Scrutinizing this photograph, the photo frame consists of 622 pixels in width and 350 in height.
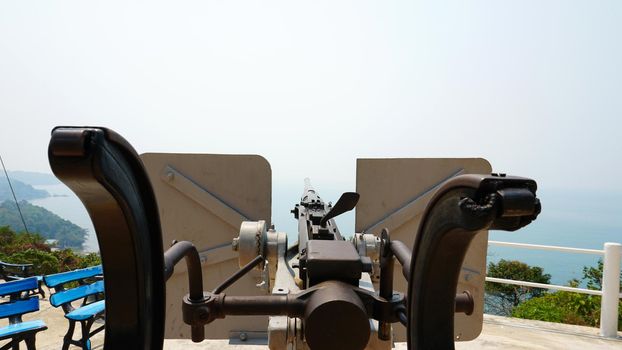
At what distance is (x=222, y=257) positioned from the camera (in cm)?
351

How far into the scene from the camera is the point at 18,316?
4.11 m

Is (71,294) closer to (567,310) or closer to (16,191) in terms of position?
(567,310)

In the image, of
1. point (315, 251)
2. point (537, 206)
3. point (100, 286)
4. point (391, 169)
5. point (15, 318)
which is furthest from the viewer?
point (100, 286)

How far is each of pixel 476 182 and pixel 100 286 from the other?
554 cm

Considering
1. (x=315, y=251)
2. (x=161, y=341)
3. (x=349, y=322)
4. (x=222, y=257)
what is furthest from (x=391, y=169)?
(x=161, y=341)

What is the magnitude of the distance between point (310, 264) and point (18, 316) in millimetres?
4148

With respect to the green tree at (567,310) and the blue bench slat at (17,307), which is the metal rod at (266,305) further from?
the green tree at (567,310)

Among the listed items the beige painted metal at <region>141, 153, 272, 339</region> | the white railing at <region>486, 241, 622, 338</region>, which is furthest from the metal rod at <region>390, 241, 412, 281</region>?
Answer: the white railing at <region>486, 241, 622, 338</region>

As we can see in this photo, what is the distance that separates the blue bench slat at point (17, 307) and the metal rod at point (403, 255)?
439cm

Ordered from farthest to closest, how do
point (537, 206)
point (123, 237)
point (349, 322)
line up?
point (349, 322) < point (123, 237) < point (537, 206)

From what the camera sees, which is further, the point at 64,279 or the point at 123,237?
the point at 64,279

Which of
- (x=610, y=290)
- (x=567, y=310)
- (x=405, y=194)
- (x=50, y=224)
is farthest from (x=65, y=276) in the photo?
(x=50, y=224)

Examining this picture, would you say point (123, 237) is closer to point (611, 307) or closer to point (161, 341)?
point (161, 341)

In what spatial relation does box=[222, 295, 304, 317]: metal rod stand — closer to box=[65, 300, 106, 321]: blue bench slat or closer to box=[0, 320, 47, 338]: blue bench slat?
box=[0, 320, 47, 338]: blue bench slat
